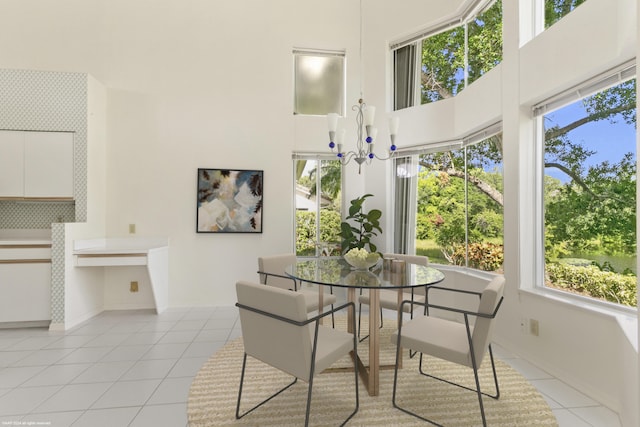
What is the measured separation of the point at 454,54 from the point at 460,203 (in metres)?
1.86

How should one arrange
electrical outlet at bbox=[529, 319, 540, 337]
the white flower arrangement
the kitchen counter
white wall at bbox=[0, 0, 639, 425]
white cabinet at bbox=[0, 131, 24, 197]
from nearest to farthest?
the white flower arrangement
electrical outlet at bbox=[529, 319, 540, 337]
white cabinet at bbox=[0, 131, 24, 197]
the kitchen counter
white wall at bbox=[0, 0, 639, 425]

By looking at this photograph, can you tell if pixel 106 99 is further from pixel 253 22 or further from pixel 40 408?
pixel 40 408

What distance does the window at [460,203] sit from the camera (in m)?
3.24

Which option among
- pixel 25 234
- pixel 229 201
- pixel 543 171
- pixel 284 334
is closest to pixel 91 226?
pixel 25 234

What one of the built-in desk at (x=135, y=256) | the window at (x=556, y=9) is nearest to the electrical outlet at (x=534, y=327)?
the window at (x=556, y=9)

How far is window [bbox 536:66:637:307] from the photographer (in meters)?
2.04

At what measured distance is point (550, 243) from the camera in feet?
8.52

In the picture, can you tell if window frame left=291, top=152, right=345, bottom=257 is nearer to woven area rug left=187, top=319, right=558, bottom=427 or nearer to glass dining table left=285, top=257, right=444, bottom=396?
glass dining table left=285, top=257, right=444, bottom=396

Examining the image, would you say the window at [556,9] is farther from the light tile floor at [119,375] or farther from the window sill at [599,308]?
the light tile floor at [119,375]

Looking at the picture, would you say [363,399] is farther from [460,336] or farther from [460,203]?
[460,203]

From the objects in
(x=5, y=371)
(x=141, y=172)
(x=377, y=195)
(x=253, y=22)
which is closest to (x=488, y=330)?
(x=377, y=195)

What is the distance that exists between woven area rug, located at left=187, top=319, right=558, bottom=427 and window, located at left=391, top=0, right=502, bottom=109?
305 cm

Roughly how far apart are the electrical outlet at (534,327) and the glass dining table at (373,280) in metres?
0.96

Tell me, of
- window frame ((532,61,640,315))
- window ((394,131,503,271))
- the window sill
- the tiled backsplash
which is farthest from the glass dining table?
the tiled backsplash
